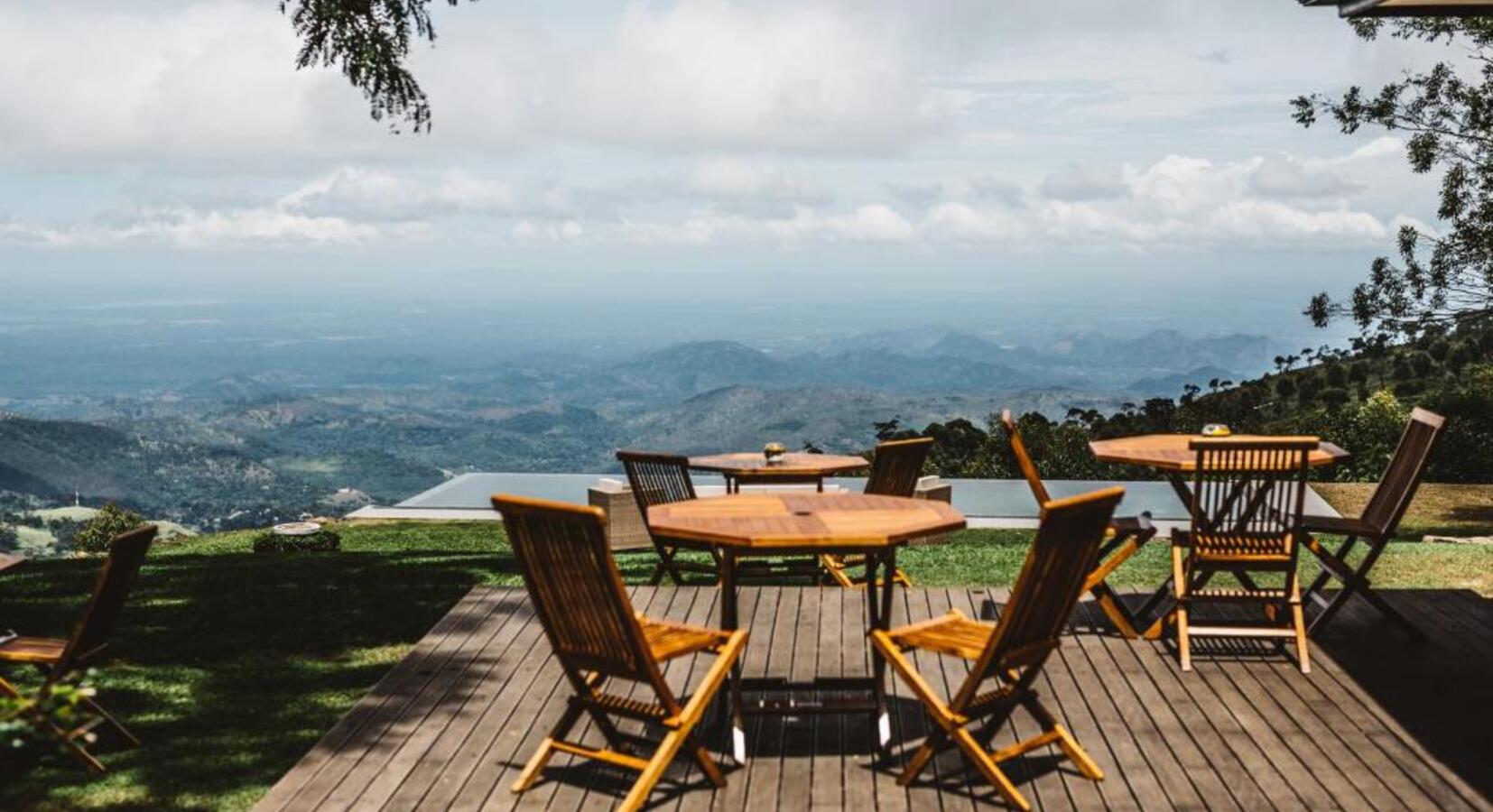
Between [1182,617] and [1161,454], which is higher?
[1161,454]

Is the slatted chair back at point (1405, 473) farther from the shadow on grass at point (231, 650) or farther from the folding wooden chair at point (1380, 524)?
the shadow on grass at point (231, 650)

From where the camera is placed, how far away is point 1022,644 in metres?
4.22

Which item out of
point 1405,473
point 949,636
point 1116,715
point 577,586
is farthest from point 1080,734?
point 1405,473

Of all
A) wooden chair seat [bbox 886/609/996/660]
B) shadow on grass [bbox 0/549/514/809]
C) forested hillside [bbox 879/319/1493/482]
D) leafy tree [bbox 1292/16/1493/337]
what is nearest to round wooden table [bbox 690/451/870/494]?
shadow on grass [bbox 0/549/514/809]

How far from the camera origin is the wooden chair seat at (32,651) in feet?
15.8

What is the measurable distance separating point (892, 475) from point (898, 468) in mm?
44

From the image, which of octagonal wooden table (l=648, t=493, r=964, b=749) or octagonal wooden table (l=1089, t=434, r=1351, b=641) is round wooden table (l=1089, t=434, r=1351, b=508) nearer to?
octagonal wooden table (l=1089, t=434, r=1351, b=641)

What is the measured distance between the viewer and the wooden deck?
4.25 meters

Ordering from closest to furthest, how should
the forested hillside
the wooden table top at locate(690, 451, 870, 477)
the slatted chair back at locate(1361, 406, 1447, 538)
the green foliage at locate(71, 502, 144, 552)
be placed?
the slatted chair back at locate(1361, 406, 1447, 538), the wooden table top at locate(690, 451, 870, 477), the forested hillside, the green foliage at locate(71, 502, 144, 552)

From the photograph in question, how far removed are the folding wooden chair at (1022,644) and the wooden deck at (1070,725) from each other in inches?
4.4

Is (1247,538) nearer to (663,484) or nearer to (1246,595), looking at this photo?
(1246,595)

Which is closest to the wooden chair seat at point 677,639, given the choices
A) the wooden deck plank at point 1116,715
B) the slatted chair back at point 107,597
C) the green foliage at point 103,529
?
the wooden deck plank at point 1116,715

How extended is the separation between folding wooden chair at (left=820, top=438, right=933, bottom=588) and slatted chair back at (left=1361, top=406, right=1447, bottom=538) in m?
2.01

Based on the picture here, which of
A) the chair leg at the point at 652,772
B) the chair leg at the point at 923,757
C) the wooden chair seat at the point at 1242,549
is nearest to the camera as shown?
the chair leg at the point at 652,772
